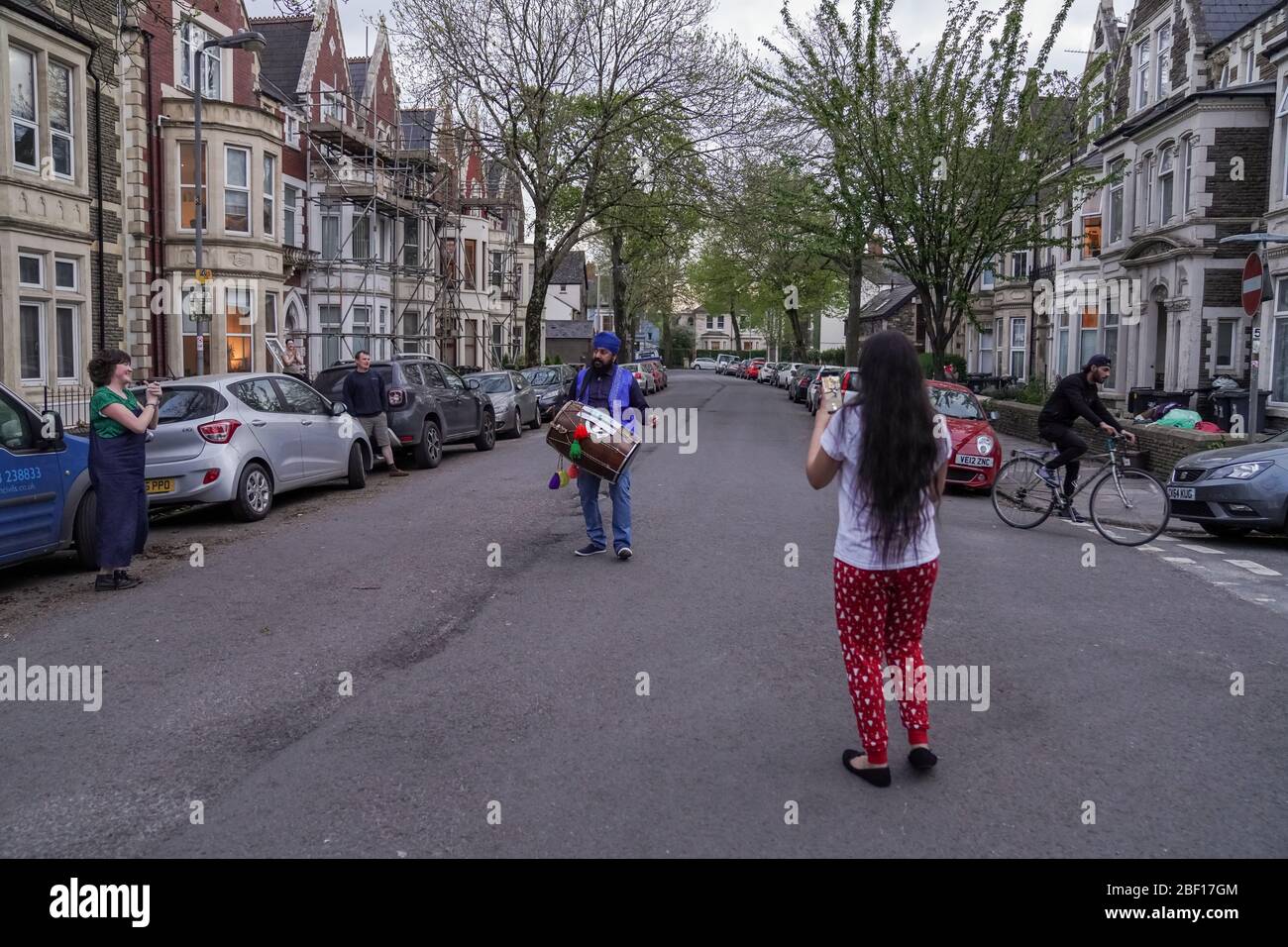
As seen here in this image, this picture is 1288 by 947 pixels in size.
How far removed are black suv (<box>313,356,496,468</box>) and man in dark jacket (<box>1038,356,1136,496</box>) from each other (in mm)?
9410

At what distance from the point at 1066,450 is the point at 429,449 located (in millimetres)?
9704

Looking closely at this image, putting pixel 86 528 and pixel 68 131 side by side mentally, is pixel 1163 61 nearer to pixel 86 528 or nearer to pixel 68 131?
pixel 68 131

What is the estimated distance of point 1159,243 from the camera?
88.4 ft

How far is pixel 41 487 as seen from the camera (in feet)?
27.8

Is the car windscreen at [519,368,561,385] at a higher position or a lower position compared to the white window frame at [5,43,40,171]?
lower

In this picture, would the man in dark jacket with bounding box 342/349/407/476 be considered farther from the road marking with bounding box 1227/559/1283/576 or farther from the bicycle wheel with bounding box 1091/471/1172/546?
the road marking with bounding box 1227/559/1283/576

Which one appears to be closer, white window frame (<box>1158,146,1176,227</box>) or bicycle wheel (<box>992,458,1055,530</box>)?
bicycle wheel (<box>992,458,1055,530</box>)

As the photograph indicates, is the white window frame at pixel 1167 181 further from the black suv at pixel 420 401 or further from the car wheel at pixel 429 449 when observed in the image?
the car wheel at pixel 429 449

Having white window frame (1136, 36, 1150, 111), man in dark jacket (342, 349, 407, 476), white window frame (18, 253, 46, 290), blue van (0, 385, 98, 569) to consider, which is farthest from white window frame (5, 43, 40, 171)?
white window frame (1136, 36, 1150, 111)

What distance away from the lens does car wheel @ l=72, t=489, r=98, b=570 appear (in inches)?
352

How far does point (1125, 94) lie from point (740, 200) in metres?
11.6

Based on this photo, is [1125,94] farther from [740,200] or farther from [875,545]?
[875,545]

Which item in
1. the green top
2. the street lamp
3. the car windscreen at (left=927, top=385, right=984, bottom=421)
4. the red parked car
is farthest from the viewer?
the street lamp

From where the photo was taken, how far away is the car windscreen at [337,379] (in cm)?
1666
